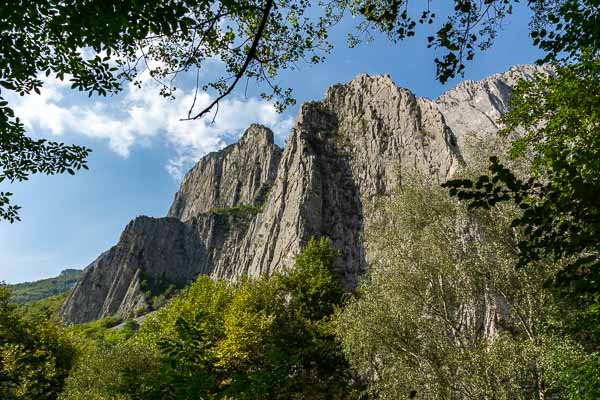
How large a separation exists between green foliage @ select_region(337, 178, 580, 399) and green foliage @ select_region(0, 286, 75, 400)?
1886 centimetres

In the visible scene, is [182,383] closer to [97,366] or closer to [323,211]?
[97,366]

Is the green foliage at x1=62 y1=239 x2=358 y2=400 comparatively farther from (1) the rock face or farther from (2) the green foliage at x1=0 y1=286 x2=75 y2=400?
(1) the rock face

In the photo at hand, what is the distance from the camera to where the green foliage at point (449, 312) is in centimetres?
1716

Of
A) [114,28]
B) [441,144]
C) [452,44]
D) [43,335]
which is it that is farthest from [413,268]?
[441,144]

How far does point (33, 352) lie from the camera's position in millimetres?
27047

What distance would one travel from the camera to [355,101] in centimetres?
9619

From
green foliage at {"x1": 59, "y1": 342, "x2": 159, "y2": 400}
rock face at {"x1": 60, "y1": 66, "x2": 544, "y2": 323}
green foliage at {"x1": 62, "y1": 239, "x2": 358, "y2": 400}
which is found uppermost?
rock face at {"x1": 60, "y1": 66, "x2": 544, "y2": 323}

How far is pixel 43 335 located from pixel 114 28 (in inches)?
1267

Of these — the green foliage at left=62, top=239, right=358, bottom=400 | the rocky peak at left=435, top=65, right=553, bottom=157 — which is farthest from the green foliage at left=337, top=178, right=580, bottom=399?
the rocky peak at left=435, top=65, right=553, bottom=157

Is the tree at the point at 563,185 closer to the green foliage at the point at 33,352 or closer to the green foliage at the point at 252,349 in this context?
the green foliage at the point at 252,349

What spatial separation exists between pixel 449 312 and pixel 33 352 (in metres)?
28.6

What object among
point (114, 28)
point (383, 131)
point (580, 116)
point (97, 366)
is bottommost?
point (97, 366)

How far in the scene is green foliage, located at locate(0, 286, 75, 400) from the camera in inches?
875

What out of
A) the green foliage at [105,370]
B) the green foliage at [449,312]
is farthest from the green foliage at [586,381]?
the green foliage at [105,370]
